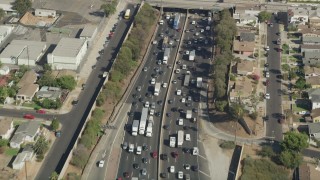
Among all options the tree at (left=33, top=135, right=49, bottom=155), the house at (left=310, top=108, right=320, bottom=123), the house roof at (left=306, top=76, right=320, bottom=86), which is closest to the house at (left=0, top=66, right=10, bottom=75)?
the tree at (left=33, top=135, right=49, bottom=155)

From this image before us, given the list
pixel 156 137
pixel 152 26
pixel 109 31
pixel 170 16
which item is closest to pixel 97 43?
pixel 109 31

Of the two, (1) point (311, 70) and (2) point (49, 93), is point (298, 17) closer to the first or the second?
(1) point (311, 70)

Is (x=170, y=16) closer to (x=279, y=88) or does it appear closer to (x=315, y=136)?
(x=279, y=88)

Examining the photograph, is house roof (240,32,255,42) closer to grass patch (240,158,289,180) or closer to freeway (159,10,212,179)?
freeway (159,10,212,179)

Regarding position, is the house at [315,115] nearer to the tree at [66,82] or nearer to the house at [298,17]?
the house at [298,17]

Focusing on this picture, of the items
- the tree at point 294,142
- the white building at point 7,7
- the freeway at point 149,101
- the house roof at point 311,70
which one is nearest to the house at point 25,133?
the freeway at point 149,101

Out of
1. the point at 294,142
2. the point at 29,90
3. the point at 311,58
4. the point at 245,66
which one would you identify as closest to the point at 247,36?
the point at 245,66
